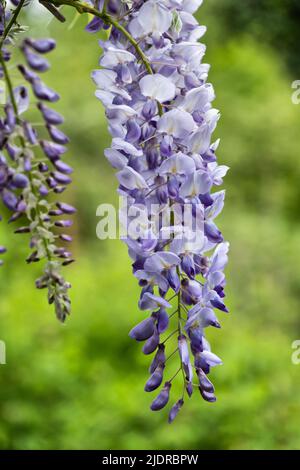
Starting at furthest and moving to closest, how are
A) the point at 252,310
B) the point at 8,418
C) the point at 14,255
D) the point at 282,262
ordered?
1. the point at 282,262
2. the point at 252,310
3. the point at 14,255
4. the point at 8,418

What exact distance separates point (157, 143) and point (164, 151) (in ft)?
0.07

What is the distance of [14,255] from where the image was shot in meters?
4.56

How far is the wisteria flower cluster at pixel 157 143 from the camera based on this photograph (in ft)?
2.63

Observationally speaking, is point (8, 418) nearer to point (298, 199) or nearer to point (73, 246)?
point (73, 246)

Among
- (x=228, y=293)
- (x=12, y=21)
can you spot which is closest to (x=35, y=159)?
(x=12, y=21)

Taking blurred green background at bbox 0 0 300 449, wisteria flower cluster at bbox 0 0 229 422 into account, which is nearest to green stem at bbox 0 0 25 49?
wisteria flower cluster at bbox 0 0 229 422

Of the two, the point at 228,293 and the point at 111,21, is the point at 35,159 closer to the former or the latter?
the point at 111,21

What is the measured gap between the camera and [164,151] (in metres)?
0.80

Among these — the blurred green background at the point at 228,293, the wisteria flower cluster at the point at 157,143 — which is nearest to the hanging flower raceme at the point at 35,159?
the wisteria flower cluster at the point at 157,143

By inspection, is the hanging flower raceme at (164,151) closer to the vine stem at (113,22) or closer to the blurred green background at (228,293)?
the vine stem at (113,22)

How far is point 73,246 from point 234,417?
4.07 metres

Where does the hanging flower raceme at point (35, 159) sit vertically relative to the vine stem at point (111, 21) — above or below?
below

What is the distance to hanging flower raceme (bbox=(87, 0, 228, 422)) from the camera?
80 cm
